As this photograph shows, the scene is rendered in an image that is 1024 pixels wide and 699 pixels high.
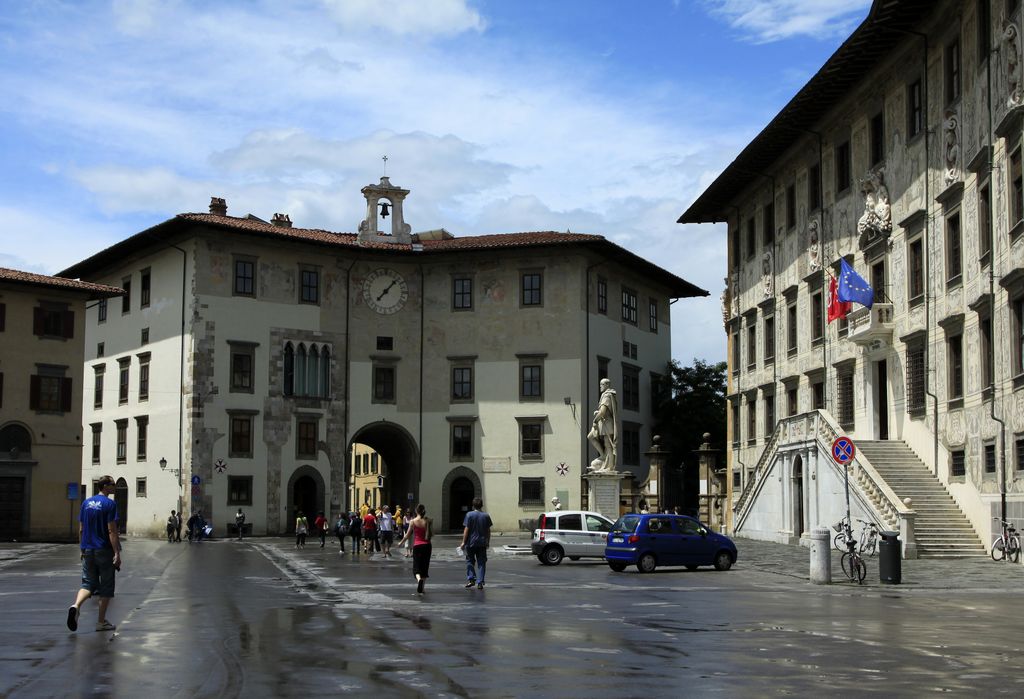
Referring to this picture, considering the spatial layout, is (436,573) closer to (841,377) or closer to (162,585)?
(162,585)

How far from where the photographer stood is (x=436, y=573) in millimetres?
29781

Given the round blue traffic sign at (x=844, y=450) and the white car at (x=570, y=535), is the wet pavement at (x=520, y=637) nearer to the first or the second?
the round blue traffic sign at (x=844, y=450)

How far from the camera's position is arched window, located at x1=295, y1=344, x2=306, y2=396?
2398 inches

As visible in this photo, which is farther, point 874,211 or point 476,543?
point 874,211

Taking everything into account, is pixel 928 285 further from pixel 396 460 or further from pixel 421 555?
pixel 396 460

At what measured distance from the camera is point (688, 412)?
68.4m

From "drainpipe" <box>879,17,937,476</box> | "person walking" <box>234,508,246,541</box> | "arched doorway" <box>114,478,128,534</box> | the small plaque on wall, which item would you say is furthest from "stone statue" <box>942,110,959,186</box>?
"arched doorway" <box>114,478,128,534</box>

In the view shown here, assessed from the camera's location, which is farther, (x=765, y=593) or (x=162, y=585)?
(x=162, y=585)

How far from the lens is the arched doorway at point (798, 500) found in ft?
135

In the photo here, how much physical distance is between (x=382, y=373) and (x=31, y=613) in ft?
150

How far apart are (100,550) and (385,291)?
Answer: 49.4 meters

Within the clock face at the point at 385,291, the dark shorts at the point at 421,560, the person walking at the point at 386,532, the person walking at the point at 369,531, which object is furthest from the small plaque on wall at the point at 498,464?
the dark shorts at the point at 421,560

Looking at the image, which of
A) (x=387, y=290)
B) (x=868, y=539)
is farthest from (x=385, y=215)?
(x=868, y=539)

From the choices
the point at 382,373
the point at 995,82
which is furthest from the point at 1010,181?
the point at 382,373
